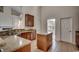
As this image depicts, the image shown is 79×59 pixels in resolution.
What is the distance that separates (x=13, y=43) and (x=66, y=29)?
1.01 metres

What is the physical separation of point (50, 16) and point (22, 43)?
722 mm

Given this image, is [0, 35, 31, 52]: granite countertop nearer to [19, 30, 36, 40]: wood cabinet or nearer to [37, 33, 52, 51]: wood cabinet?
[19, 30, 36, 40]: wood cabinet

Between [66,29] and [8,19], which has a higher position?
[8,19]

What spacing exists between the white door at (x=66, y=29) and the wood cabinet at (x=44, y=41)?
245mm

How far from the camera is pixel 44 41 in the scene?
6.37ft

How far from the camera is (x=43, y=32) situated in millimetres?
1938

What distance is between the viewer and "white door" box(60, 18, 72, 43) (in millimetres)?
1916

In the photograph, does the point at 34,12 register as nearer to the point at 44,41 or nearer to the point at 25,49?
the point at 44,41

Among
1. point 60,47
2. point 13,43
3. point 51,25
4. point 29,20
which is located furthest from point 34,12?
point 60,47

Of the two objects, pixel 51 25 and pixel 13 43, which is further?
pixel 51 25

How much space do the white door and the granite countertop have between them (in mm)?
654

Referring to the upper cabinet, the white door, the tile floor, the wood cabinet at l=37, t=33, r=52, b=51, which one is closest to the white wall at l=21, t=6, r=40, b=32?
the upper cabinet
